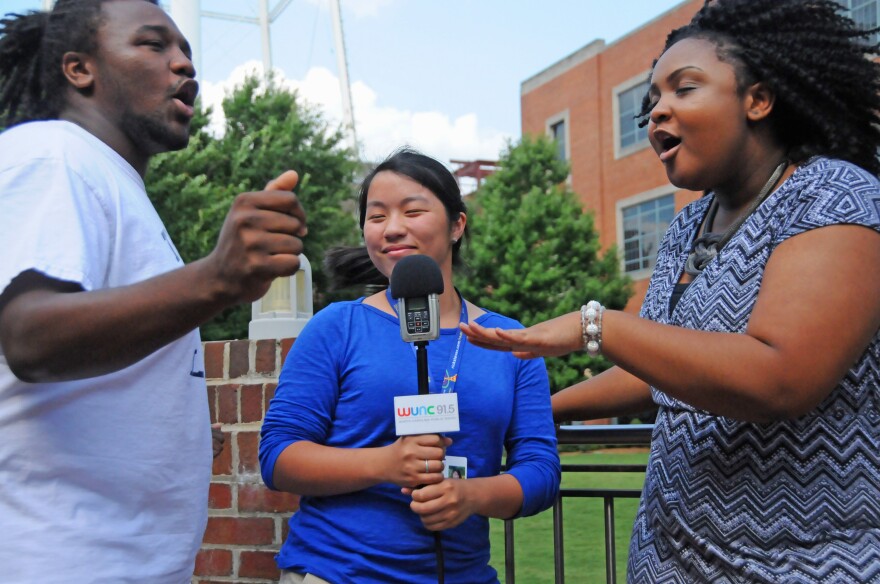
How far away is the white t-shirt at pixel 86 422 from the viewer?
4.80 feet

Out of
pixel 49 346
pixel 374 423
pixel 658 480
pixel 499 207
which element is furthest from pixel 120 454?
pixel 499 207

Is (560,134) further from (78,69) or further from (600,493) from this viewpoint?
(78,69)

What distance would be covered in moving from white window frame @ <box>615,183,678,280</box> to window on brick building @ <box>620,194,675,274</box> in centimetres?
6

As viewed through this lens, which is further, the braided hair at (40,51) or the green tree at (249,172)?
the green tree at (249,172)

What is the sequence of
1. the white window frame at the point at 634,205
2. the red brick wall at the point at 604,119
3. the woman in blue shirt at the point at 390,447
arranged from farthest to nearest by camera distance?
1. the red brick wall at the point at 604,119
2. the white window frame at the point at 634,205
3. the woman in blue shirt at the point at 390,447

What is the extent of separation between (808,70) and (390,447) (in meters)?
1.27

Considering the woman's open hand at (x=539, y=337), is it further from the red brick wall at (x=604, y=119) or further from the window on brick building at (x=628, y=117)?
the window on brick building at (x=628, y=117)

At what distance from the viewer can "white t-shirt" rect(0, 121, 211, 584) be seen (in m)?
1.46

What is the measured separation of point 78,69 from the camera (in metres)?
1.92

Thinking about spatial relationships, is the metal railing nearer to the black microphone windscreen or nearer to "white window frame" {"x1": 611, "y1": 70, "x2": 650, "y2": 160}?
the black microphone windscreen

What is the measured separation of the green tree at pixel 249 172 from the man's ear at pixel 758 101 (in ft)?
58.3

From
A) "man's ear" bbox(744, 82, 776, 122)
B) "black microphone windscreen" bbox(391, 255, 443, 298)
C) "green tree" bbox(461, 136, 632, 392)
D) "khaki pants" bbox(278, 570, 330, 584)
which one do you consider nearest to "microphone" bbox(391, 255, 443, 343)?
"black microphone windscreen" bbox(391, 255, 443, 298)

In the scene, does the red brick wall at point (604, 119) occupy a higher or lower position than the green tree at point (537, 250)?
higher

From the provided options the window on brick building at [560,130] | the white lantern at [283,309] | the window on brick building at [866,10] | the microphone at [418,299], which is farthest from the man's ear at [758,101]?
the window on brick building at [560,130]
